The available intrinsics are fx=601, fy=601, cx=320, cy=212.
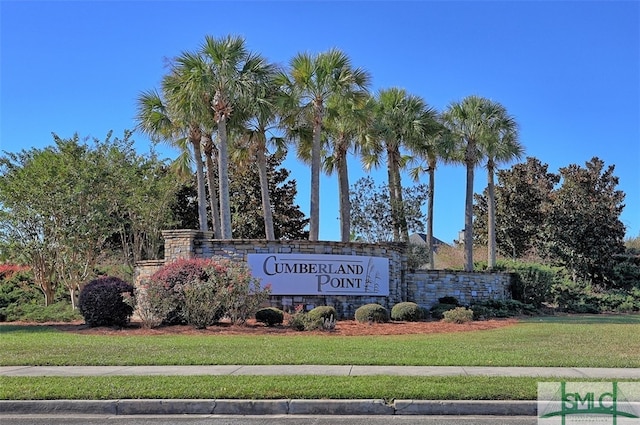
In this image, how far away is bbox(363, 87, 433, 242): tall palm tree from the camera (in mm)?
27469

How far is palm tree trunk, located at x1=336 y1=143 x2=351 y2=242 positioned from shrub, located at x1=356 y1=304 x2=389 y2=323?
21.2 feet

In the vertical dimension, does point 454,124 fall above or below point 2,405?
above

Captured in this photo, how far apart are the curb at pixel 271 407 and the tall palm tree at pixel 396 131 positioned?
20.4m

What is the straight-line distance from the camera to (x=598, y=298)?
27.5m

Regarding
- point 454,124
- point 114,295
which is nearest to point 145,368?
point 114,295

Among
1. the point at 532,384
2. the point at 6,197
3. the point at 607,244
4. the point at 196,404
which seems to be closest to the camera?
the point at 196,404

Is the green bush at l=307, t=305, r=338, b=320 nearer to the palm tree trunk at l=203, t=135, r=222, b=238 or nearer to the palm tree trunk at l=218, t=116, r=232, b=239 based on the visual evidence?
the palm tree trunk at l=218, t=116, r=232, b=239

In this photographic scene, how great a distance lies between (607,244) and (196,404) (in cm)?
2909

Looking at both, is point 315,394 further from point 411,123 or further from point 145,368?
point 411,123

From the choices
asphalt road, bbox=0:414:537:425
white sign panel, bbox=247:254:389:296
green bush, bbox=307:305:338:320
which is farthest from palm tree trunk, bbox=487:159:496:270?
asphalt road, bbox=0:414:537:425

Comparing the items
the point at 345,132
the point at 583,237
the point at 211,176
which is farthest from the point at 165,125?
the point at 583,237

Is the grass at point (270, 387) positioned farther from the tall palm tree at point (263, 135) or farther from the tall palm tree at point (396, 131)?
the tall palm tree at point (396, 131)

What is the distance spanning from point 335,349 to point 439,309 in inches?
426

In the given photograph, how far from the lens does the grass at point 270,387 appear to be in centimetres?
755
